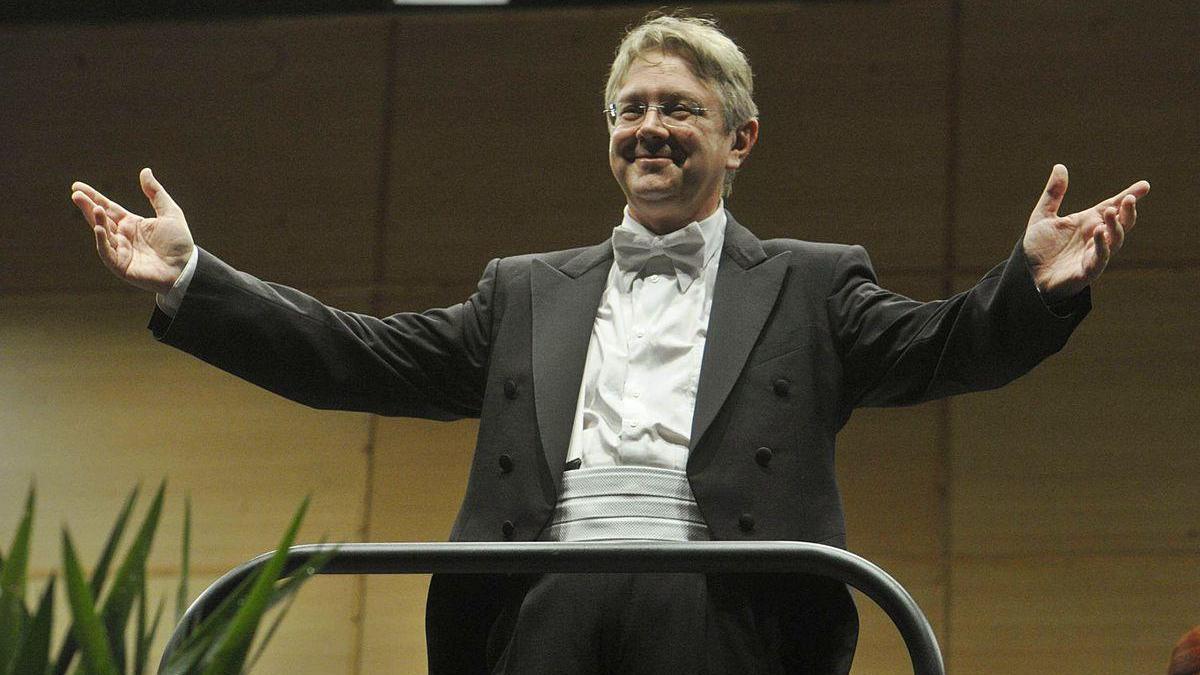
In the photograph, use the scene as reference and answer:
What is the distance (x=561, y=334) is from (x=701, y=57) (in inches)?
20.3

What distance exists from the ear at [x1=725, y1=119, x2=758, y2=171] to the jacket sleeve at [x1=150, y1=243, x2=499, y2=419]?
417mm

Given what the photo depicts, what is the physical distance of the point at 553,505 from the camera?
212 cm

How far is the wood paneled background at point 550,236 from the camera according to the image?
441 cm

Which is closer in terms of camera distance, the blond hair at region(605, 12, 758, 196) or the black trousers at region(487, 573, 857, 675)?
the black trousers at region(487, 573, 857, 675)

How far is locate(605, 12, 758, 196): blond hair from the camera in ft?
8.14

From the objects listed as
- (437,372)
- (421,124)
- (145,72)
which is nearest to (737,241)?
(437,372)

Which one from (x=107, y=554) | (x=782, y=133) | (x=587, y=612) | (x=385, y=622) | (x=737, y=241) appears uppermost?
(x=782, y=133)

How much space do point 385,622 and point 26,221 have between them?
1.80 meters

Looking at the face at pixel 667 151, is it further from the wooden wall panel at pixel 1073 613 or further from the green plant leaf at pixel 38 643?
the wooden wall panel at pixel 1073 613

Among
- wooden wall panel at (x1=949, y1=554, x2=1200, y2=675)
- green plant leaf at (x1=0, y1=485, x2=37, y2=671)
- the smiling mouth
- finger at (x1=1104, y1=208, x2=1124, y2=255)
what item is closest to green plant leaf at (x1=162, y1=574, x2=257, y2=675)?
green plant leaf at (x1=0, y1=485, x2=37, y2=671)

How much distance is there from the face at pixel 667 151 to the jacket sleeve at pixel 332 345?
10.6 inches

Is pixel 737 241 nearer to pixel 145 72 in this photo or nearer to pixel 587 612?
pixel 587 612

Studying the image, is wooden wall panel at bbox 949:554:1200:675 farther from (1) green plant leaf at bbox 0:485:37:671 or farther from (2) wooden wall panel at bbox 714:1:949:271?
(1) green plant leaf at bbox 0:485:37:671

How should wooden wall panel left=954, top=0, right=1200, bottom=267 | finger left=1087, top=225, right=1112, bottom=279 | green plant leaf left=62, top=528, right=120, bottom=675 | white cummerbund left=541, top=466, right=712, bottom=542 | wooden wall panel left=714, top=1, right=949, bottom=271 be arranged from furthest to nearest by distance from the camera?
wooden wall panel left=714, top=1, right=949, bottom=271
wooden wall panel left=954, top=0, right=1200, bottom=267
white cummerbund left=541, top=466, right=712, bottom=542
finger left=1087, top=225, right=1112, bottom=279
green plant leaf left=62, top=528, right=120, bottom=675
